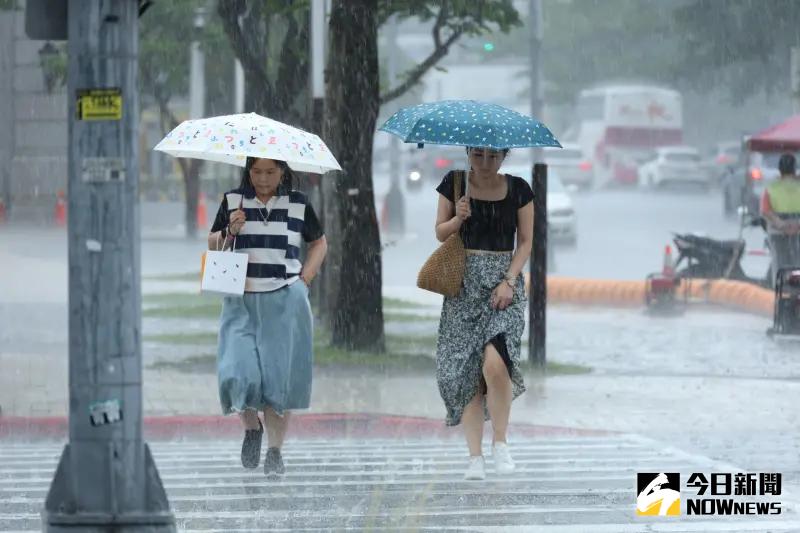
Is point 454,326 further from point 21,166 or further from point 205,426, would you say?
point 21,166

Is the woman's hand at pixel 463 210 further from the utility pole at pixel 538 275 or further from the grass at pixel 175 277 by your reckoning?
the grass at pixel 175 277

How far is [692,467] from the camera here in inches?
376

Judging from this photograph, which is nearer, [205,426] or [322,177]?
[205,426]

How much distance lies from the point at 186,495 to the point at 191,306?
1263 centimetres

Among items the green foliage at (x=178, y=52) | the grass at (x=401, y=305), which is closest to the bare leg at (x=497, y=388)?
the grass at (x=401, y=305)

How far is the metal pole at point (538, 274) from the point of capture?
14.2 metres

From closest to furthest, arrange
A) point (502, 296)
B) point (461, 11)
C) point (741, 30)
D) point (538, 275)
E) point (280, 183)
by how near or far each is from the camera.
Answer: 1. point (502, 296)
2. point (280, 183)
3. point (538, 275)
4. point (461, 11)
5. point (741, 30)

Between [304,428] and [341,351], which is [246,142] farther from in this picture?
[341,351]

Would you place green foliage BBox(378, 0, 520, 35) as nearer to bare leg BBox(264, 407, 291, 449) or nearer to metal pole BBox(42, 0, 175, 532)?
bare leg BBox(264, 407, 291, 449)

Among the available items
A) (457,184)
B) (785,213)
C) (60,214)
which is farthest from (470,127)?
(60,214)

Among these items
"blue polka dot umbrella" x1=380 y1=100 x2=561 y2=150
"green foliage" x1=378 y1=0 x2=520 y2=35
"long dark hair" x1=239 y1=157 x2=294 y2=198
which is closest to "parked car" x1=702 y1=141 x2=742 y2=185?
"green foliage" x1=378 y1=0 x2=520 y2=35

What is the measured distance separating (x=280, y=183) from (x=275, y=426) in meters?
1.28

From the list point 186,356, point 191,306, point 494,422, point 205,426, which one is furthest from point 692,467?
point 191,306

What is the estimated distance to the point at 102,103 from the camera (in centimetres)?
585
